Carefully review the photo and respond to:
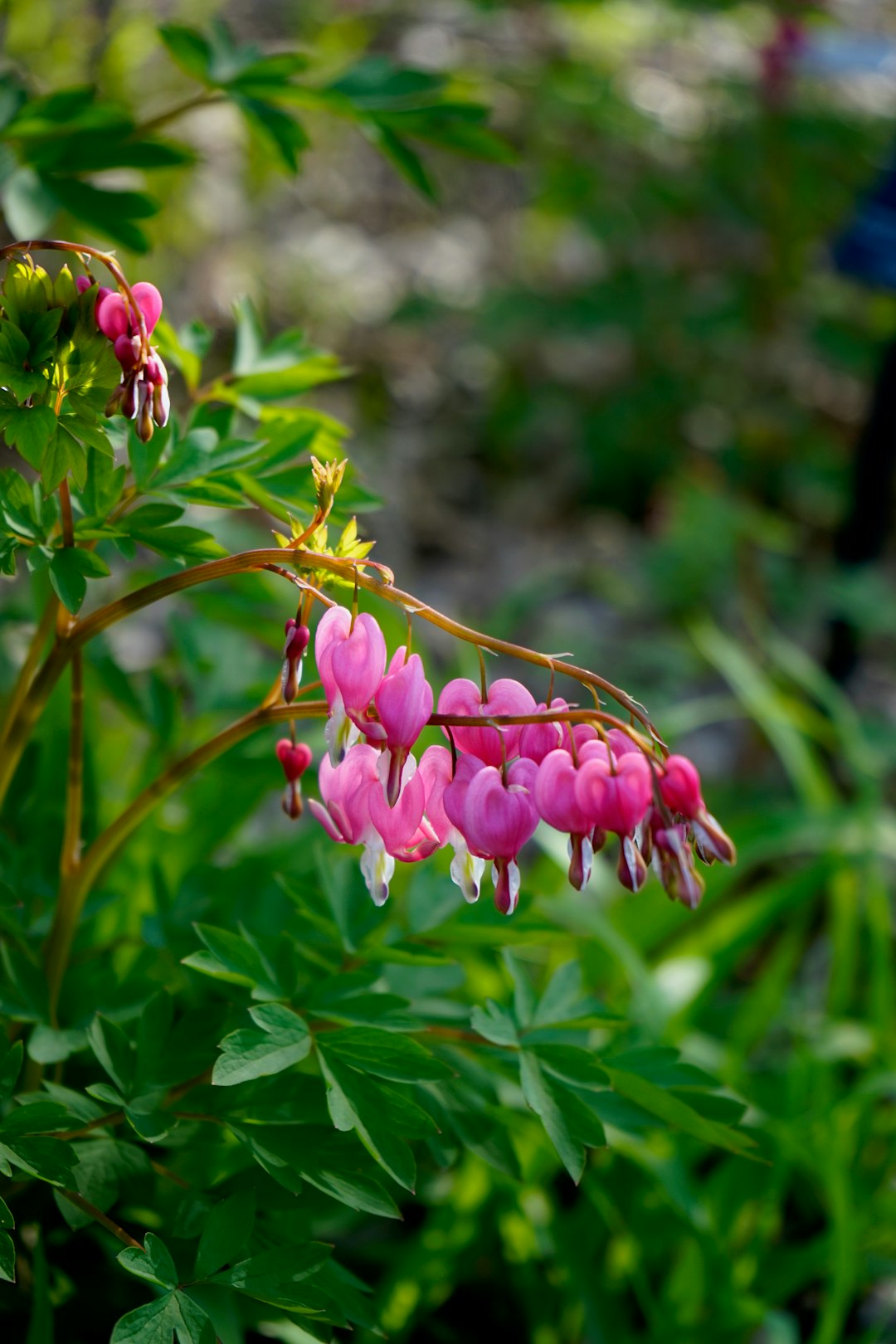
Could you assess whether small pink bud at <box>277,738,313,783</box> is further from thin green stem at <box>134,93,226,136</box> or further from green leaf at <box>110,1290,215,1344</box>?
thin green stem at <box>134,93,226,136</box>

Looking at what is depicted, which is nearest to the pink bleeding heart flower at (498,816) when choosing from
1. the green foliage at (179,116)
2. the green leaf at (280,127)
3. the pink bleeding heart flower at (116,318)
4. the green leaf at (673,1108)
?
the green leaf at (673,1108)

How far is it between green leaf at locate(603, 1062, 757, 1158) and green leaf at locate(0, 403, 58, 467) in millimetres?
587

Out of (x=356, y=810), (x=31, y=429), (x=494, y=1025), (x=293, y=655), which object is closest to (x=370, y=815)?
(x=356, y=810)

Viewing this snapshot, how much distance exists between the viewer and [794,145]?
9.82ft

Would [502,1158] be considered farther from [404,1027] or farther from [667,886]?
[667,886]

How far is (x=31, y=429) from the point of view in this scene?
70 cm

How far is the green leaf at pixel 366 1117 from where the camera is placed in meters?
0.74

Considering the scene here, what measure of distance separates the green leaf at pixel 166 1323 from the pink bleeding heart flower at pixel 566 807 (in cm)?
37

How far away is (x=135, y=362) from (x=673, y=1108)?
2.11ft

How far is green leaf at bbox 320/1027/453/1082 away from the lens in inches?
30.1

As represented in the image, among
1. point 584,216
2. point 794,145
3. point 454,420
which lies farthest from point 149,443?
point 454,420

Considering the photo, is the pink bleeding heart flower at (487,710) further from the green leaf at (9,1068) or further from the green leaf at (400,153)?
the green leaf at (400,153)

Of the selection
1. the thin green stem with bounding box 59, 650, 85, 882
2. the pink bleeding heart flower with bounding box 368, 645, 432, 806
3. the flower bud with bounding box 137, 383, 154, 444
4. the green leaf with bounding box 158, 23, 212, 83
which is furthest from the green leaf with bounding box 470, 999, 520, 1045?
the green leaf with bounding box 158, 23, 212, 83

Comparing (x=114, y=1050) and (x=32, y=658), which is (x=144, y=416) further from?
(x=114, y=1050)
